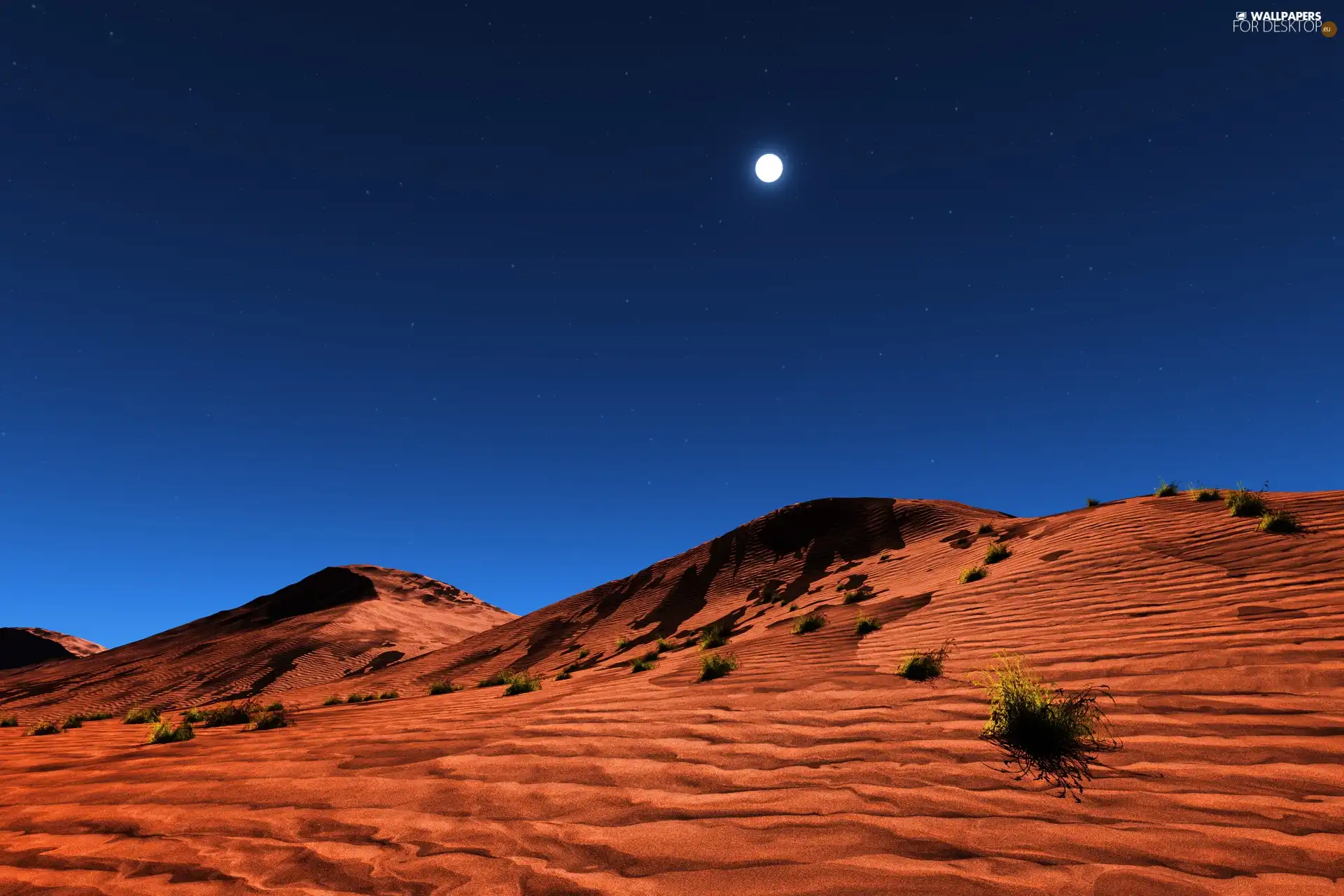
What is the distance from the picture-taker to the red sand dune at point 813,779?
2.31 metres

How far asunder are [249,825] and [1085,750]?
4597mm

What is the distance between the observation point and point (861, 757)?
3.34 metres

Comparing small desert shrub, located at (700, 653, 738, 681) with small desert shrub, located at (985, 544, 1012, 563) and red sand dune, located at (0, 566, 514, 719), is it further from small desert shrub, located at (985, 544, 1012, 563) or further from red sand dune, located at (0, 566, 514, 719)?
red sand dune, located at (0, 566, 514, 719)

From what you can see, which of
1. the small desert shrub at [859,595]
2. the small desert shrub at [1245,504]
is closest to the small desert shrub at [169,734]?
Answer: the small desert shrub at [859,595]

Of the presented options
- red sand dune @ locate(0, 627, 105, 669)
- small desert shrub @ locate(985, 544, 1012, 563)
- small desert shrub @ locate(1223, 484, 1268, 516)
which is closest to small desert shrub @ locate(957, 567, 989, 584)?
small desert shrub @ locate(985, 544, 1012, 563)

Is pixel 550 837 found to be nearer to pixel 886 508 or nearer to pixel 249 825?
pixel 249 825

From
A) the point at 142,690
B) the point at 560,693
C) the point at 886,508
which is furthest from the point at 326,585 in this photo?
the point at 560,693

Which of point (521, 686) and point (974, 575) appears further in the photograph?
point (974, 575)

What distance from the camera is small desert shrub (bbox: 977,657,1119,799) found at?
2.94m

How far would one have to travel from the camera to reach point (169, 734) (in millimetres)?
5777

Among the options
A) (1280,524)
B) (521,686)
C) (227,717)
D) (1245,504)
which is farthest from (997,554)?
(227,717)

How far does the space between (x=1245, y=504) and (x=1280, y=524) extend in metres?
1.14

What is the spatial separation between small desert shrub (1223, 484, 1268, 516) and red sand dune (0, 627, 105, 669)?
92.4 meters

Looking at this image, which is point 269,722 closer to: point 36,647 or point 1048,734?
point 1048,734
